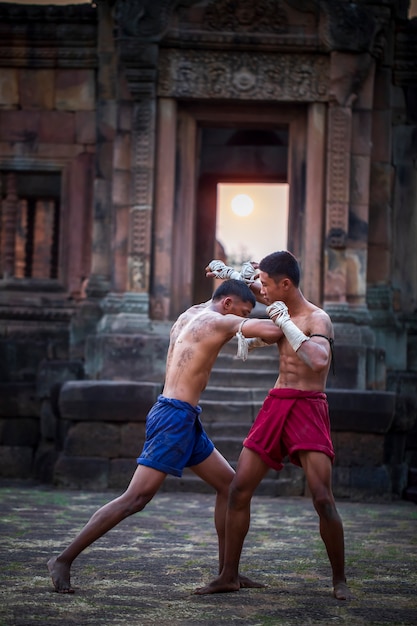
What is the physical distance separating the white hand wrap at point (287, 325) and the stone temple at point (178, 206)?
4574mm

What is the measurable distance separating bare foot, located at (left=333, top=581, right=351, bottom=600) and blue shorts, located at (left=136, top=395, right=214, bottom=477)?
1.04 m

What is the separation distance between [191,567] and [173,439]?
3.35 feet

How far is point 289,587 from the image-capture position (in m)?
5.51

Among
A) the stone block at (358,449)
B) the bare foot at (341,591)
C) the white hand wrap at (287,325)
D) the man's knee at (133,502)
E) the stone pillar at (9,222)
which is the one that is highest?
the stone pillar at (9,222)

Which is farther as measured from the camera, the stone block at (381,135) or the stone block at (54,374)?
the stone block at (381,135)

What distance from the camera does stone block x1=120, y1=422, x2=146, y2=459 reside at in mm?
9953

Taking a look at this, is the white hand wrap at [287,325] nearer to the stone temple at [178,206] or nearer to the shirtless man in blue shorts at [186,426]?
the shirtless man in blue shorts at [186,426]

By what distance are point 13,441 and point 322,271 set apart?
13.4 feet

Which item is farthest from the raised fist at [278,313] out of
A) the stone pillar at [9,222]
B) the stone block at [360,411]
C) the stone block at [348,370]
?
the stone pillar at [9,222]

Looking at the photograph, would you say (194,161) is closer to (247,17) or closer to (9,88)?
(247,17)

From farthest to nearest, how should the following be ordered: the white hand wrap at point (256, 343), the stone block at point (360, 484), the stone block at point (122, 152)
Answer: the stone block at point (122, 152) → the stone block at point (360, 484) → the white hand wrap at point (256, 343)

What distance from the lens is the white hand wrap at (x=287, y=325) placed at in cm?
537

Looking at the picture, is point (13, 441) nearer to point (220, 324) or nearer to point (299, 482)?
point (299, 482)

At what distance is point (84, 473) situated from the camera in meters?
9.95
